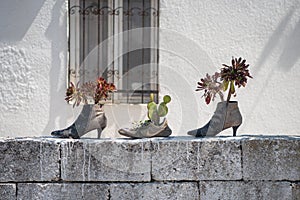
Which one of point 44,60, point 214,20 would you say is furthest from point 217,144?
point 44,60

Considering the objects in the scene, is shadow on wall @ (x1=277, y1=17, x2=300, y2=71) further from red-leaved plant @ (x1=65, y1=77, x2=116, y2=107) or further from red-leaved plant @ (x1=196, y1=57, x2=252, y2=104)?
red-leaved plant @ (x1=65, y1=77, x2=116, y2=107)

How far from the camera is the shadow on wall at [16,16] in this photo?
4.18 m

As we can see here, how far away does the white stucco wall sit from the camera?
4195mm

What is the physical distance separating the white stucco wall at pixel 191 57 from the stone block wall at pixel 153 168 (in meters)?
1.35

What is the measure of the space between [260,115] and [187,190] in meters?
1.68

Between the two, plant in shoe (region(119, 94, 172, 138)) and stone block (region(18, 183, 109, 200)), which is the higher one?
plant in shoe (region(119, 94, 172, 138))

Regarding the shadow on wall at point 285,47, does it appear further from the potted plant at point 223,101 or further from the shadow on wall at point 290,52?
the potted plant at point 223,101

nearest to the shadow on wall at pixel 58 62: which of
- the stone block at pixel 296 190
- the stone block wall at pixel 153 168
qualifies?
the stone block wall at pixel 153 168

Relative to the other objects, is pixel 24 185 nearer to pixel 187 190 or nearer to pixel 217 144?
pixel 187 190

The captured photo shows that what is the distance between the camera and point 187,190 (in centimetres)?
285

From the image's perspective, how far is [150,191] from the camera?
112 inches

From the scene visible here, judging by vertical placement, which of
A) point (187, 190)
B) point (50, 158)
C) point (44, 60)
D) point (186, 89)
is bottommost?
point (187, 190)

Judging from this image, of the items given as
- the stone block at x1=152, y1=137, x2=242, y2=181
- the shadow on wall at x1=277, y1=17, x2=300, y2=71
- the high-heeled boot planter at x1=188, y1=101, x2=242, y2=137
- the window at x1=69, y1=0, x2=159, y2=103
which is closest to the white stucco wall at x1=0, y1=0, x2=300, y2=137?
the shadow on wall at x1=277, y1=17, x2=300, y2=71

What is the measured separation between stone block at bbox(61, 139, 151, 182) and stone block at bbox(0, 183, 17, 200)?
36 cm
